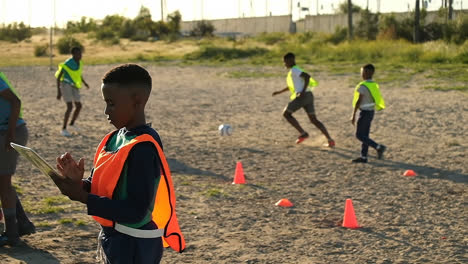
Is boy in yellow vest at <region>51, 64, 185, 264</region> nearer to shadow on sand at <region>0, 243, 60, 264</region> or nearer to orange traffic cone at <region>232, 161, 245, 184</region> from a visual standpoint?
shadow on sand at <region>0, 243, 60, 264</region>

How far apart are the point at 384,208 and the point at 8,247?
13.8 feet

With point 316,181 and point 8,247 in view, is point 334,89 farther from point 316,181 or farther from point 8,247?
point 8,247

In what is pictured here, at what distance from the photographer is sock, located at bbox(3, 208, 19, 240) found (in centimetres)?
660

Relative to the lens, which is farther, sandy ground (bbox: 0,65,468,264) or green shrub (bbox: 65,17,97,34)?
green shrub (bbox: 65,17,97,34)

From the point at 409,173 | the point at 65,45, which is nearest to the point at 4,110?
the point at 409,173

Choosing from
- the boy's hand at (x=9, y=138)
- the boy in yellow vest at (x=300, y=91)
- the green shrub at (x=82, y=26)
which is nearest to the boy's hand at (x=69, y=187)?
the boy's hand at (x=9, y=138)

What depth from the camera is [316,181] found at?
33.1 ft

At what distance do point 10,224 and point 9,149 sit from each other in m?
0.71

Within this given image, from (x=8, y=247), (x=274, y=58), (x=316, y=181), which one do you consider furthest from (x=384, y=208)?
(x=274, y=58)

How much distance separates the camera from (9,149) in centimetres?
643

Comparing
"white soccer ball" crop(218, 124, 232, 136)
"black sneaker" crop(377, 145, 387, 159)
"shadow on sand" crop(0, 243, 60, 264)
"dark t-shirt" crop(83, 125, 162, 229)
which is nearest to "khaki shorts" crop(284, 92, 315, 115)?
"white soccer ball" crop(218, 124, 232, 136)

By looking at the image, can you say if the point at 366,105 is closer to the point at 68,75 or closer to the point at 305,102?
the point at 305,102

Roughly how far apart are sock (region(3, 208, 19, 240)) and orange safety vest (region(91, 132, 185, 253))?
3117 mm

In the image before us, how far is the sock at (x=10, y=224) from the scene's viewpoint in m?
6.60
